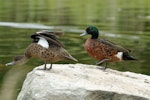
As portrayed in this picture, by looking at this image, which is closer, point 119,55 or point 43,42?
point 43,42

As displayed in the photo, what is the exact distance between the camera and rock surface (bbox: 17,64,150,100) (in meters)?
7.93

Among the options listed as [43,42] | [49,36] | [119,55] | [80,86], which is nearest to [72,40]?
[119,55]

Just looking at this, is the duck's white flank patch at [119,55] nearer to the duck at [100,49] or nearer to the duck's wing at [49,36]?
the duck at [100,49]

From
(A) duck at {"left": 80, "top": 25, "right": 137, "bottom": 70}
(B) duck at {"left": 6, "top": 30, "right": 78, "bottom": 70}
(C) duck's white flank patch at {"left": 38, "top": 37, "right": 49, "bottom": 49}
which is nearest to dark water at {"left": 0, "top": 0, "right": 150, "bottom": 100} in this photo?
(B) duck at {"left": 6, "top": 30, "right": 78, "bottom": 70}

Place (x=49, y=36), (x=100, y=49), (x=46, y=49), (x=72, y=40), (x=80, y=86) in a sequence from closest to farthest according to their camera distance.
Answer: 1. (x=80, y=86)
2. (x=46, y=49)
3. (x=49, y=36)
4. (x=100, y=49)
5. (x=72, y=40)

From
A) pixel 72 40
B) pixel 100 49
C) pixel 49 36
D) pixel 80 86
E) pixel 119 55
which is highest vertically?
pixel 49 36

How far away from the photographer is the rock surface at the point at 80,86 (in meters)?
7.93

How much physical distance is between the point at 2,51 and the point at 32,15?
1905 centimetres

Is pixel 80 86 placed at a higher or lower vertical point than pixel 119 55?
lower

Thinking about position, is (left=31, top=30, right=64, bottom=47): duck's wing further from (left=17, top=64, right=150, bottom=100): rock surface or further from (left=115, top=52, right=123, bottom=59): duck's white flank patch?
(left=115, top=52, right=123, bottom=59): duck's white flank patch

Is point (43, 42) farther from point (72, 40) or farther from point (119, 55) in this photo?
point (72, 40)

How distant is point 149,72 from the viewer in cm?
1473

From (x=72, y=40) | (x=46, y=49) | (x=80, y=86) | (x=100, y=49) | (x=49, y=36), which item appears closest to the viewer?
(x=80, y=86)

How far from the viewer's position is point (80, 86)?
7.97m
